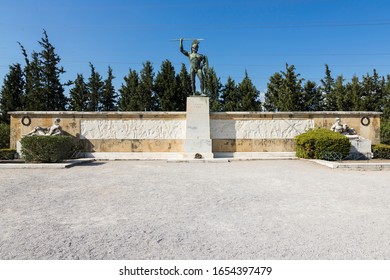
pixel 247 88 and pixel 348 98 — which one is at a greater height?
pixel 247 88

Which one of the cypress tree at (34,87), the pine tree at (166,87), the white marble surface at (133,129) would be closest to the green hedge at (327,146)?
the white marble surface at (133,129)

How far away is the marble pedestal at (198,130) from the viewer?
10.6 meters

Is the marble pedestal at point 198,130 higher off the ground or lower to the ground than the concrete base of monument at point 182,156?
higher

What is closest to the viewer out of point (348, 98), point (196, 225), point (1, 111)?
point (196, 225)

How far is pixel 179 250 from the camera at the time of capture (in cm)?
224

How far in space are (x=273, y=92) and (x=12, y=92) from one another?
103ft

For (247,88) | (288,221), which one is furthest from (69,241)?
(247,88)

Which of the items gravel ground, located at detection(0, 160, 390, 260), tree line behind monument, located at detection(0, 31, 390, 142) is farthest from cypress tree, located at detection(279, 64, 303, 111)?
gravel ground, located at detection(0, 160, 390, 260)

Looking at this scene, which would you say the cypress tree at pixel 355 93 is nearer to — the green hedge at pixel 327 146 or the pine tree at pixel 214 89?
the pine tree at pixel 214 89

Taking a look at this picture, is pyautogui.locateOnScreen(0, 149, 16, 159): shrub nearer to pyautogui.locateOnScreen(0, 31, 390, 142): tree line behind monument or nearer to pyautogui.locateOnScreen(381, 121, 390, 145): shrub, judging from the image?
pyautogui.locateOnScreen(0, 31, 390, 142): tree line behind monument

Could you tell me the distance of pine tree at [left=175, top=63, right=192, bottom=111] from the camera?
90.2ft

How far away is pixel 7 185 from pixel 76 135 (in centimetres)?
685

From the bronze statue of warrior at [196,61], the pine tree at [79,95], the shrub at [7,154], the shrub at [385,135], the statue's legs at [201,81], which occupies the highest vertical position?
the pine tree at [79,95]

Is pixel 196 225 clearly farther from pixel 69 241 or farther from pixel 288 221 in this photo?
pixel 69 241
